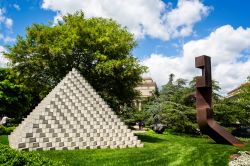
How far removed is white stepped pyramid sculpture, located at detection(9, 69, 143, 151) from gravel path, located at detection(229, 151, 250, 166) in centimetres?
569

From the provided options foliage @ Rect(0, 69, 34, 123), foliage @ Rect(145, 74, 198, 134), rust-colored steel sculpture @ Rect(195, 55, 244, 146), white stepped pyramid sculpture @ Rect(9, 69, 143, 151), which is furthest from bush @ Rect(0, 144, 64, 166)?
foliage @ Rect(0, 69, 34, 123)

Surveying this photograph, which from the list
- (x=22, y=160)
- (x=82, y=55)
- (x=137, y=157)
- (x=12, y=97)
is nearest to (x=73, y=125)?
(x=137, y=157)

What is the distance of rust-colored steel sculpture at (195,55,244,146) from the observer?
69.3 ft

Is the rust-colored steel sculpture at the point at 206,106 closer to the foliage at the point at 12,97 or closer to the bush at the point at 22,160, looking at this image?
the bush at the point at 22,160

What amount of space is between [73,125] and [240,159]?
867 cm

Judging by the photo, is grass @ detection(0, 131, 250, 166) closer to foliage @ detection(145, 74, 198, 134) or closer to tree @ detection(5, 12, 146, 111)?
tree @ detection(5, 12, 146, 111)

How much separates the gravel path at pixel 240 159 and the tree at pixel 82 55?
A: 12.0 m

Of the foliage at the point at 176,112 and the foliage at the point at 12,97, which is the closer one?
the foliage at the point at 176,112

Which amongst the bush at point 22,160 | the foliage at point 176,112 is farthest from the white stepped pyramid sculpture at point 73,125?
the foliage at point 176,112

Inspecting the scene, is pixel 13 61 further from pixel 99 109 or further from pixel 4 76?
pixel 4 76

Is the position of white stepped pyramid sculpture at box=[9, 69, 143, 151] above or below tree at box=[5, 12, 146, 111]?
below

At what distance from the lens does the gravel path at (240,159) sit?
47.5 feet

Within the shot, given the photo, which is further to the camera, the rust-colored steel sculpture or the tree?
the tree

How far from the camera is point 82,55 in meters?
28.9
